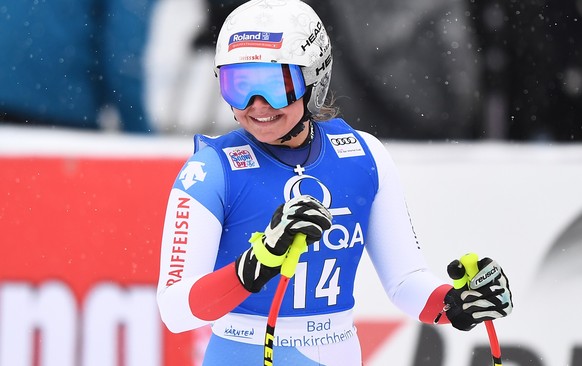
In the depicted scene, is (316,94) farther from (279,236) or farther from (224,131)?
(224,131)

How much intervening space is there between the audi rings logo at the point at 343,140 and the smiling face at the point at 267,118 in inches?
8.4

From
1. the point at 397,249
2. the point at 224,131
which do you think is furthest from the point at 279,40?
the point at 224,131

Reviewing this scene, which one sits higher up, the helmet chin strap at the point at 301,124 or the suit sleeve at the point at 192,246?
the helmet chin strap at the point at 301,124

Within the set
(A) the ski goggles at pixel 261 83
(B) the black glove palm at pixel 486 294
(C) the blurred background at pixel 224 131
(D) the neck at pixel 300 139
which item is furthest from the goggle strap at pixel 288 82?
(C) the blurred background at pixel 224 131

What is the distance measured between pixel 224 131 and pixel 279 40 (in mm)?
2264

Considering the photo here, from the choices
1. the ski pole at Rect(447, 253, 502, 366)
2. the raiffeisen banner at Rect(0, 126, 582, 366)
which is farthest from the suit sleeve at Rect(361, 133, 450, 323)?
the raiffeisen banner at Rect(0, 126, 582, 366)

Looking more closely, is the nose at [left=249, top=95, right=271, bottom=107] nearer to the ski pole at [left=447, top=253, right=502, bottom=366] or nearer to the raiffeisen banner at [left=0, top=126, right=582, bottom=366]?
the ski pole at [left=447, top=253, right=502, bottom=366]

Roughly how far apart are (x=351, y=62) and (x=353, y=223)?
7.48ft

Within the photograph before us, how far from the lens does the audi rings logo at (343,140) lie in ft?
11.7

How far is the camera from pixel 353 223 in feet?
11.3

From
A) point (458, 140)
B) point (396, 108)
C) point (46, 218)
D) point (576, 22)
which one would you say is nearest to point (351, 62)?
point (396, 108)

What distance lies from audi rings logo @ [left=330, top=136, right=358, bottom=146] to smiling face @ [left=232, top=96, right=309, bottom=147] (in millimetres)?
215

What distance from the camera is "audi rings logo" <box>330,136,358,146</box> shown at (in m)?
3.58

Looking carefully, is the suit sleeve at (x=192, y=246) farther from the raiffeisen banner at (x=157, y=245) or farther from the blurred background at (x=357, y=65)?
the blurred background at (x=357, y=65)
